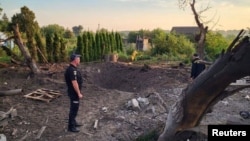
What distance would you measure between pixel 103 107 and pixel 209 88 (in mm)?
7105

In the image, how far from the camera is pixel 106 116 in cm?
866

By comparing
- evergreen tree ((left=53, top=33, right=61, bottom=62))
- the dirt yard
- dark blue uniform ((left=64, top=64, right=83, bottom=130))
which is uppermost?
evergreen tree ((left=53, top=33, right=61, bottom=62))

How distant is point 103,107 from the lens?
379 inches

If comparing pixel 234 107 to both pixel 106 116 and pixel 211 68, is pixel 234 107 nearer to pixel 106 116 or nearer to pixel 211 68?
pixel 106 116

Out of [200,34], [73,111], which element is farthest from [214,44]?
[73,111]

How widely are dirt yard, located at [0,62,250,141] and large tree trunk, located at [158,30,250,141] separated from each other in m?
1.59

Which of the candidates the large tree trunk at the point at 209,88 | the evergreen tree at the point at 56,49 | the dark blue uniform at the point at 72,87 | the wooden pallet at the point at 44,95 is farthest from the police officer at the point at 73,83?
the evergreen tree at the point at 56,49

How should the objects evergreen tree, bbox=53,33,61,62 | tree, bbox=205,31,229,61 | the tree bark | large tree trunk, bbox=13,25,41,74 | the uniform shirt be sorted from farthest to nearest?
tree, bbox=205,31,229,61, evergreen tree, bbox=53,33,61,62, the tree bark, large tree trunk, bbox=13,25,41,74, the uniform shirt

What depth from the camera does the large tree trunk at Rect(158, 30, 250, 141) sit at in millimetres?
2457

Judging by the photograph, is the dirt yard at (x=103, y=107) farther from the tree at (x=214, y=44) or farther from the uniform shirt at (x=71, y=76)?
the tree at (x=214, y=44)

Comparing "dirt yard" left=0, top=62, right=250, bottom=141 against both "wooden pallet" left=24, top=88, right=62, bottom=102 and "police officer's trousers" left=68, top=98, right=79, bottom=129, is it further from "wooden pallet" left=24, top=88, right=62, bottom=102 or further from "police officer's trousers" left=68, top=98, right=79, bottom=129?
"police officer's trousers" left=68, top=98, right=79, bottom=129

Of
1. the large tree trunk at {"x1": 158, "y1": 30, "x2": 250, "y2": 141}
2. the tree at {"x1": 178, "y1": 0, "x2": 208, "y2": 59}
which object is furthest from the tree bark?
the large tree trunk at {"x1": 158, "y1": 30, "x2": 250, "y2": 141}

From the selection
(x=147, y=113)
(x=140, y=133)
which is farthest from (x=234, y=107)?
(x=140, y=133)

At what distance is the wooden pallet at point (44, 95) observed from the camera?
1025 cm
